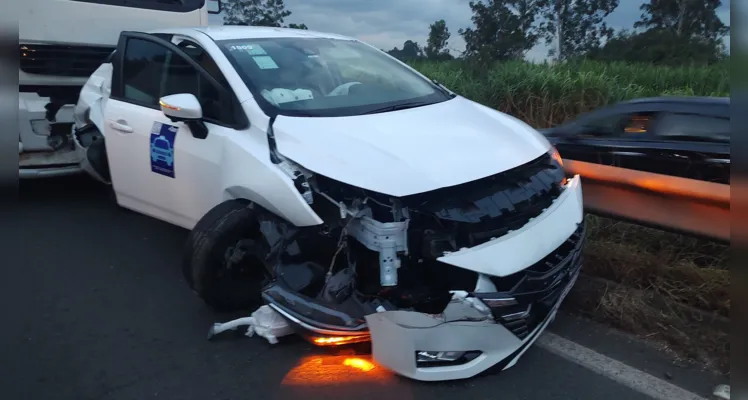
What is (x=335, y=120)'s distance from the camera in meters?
3.70

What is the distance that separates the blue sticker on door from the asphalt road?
0.79 metres

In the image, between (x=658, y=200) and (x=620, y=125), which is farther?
(x=620, y=125)

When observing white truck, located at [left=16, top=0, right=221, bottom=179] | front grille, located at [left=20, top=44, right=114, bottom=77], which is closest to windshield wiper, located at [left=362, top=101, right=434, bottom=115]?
white truck, located at [left=16, top=0, right=221, bottom=179]

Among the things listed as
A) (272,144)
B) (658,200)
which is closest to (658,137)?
(658,200)

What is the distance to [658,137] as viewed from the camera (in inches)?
203

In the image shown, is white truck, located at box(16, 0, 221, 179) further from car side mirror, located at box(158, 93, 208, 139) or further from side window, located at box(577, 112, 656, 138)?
side window, located at box(577, 112, 656, 138)

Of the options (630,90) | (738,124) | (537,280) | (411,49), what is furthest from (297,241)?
(411,49)

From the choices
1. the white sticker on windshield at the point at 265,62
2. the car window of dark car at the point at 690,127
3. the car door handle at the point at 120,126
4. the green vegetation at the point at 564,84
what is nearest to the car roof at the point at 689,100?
the car window of dark car at the point at 690,127

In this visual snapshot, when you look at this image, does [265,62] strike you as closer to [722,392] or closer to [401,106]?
[401,106]

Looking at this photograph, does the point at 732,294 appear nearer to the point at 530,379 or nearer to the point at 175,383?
the point at 530,379

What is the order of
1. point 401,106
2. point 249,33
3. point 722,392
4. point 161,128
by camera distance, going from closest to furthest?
1. point 722,392
2. point 401,106
3. point 161,128
4. point 249,33

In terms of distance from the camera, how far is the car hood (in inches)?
124

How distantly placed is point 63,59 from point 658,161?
18.4ft

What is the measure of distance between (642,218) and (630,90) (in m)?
5.28
